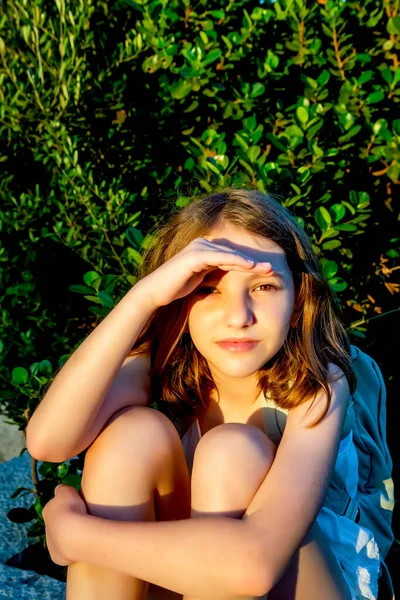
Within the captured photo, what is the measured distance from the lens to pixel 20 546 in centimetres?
269

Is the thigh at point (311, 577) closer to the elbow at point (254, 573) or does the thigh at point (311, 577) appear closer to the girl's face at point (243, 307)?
the elbow at point (254, 573)

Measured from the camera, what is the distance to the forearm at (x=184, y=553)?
1485 mm

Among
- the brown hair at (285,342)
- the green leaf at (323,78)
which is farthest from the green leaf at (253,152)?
the green leaf at (323,78)

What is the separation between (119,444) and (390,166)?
1700mm

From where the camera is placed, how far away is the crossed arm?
149 centimetres

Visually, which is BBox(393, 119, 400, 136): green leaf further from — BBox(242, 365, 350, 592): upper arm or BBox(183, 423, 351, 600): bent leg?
BBox(183, 423, 351, 600): bent leg

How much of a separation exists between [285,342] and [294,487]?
1.84ft

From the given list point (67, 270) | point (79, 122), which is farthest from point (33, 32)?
point (67, 270)

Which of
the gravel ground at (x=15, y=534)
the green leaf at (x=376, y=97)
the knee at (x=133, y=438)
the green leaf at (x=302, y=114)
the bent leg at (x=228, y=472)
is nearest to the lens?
the bent leg at (x=228, y=472)

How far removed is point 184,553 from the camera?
1.51 metres

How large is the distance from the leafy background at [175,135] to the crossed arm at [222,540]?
0.87 metres

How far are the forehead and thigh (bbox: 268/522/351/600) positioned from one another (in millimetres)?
748

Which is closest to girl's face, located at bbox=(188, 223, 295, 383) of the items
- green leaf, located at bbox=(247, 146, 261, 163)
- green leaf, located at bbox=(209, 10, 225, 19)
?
green leaf, located at bbox=(247, 146, 261, 163)

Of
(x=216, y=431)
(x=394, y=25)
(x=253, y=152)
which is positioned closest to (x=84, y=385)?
(x=216, y=431)
